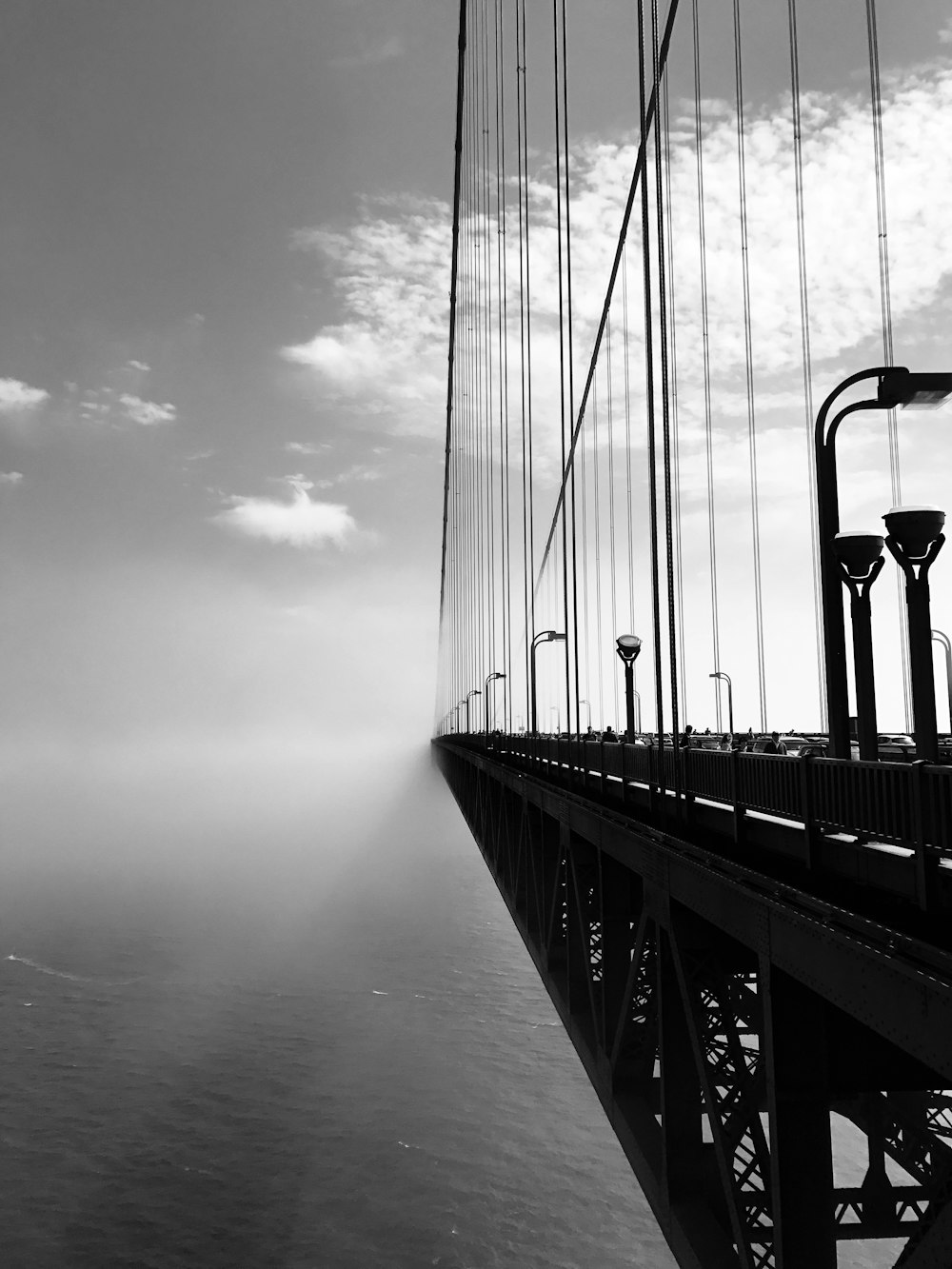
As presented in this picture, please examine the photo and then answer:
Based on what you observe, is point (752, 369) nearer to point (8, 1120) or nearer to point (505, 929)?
point (8, 1120)

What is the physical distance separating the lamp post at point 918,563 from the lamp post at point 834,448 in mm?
693

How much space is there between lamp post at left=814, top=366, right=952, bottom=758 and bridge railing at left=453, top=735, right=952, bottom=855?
203 centimetres

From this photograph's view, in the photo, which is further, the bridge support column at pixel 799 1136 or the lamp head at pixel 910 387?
A: the lamp head at pixel 910 387

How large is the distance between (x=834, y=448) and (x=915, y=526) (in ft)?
4.32

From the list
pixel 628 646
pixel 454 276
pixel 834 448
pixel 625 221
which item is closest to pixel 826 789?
pixel 834 448

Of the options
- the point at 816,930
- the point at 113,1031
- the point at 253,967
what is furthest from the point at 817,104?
the point at 253,967

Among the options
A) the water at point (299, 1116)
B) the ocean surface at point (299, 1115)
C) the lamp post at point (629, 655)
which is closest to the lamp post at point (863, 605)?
the lamp post at point (629, 655)

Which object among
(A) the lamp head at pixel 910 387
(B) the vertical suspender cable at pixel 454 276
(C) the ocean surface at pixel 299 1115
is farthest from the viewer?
(B) the vertical suspender cable at pixel 454 276

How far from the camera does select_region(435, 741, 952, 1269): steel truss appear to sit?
409 cm

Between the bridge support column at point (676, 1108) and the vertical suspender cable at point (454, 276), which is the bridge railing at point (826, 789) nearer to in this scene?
the bridge support column at point (676, 1108)

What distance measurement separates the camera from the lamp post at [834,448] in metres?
10.2

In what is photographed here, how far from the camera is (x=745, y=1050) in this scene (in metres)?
7.57

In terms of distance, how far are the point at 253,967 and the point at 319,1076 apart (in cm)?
1636

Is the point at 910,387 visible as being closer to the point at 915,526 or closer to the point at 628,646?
the point at 915,526
